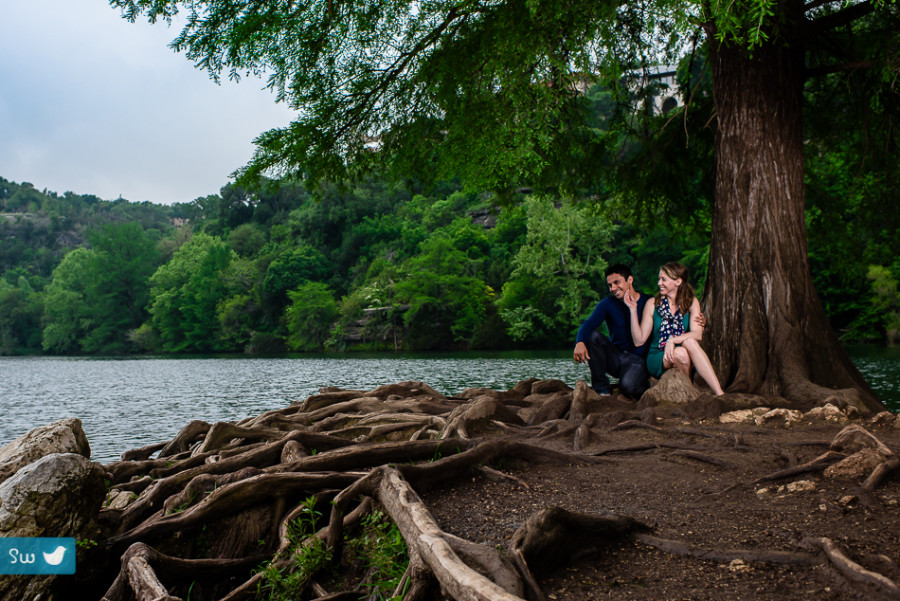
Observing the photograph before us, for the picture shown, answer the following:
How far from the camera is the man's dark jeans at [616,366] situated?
28.4 ft

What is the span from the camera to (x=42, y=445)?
633cm

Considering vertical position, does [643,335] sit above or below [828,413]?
above

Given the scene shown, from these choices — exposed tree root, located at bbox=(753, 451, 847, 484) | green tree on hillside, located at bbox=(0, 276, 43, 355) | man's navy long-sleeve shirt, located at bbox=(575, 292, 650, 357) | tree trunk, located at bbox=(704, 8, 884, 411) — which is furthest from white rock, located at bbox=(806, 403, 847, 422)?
green tree on hillside, located at bbox=(0, 276, 43, 355)

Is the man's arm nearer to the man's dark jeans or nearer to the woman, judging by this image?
the man's dark jeans

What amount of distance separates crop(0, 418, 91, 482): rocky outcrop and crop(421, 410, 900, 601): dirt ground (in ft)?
12.9

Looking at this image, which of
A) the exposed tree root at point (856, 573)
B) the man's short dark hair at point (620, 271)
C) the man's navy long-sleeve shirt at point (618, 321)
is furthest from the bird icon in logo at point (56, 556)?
the man's short dark hair at point (620, 271)

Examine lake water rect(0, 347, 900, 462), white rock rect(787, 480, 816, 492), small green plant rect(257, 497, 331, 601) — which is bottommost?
lake water rect(0, 347, 900, 462)

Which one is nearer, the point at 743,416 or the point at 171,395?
the point at 743,416

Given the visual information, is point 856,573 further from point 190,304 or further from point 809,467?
point 190,304

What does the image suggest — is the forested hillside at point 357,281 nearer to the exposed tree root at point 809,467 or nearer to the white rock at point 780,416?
the white rock at point 780,416

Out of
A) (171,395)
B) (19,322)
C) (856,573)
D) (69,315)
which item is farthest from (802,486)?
(19,322)

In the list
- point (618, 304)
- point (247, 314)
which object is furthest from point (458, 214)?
point (618, 304)

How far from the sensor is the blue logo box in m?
4.43

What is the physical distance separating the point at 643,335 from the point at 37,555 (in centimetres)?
686
